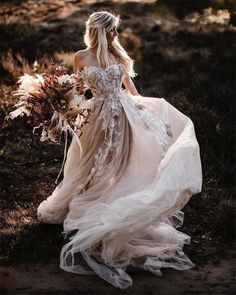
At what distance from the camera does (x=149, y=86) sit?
12805mm

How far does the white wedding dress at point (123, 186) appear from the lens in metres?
5.32

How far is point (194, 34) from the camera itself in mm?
16453

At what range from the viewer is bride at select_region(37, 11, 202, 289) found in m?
5.34

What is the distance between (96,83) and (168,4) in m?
12.7

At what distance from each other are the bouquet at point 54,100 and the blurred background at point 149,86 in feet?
4.26

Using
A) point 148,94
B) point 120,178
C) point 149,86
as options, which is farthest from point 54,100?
point 149,86

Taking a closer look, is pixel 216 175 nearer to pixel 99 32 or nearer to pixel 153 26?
pixel 99 32

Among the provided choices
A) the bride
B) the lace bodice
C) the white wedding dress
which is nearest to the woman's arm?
the bride

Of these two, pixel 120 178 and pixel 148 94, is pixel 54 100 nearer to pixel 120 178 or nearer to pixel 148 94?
pixel 120 178

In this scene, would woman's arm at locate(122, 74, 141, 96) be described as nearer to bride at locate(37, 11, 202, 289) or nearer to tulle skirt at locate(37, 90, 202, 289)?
bride at locate(37, 11, 202, 289)

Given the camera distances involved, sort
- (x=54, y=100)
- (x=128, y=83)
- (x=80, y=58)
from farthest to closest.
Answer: (x=128, y=83)
(x=80, y=58)
(x=54, y=100)

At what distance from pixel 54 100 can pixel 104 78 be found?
2.04 ft

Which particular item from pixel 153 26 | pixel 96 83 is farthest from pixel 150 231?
pixel 153 26

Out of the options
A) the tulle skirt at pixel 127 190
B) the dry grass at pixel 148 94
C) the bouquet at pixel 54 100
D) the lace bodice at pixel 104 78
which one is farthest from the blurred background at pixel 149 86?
the lace bodice at pixel 104 78
